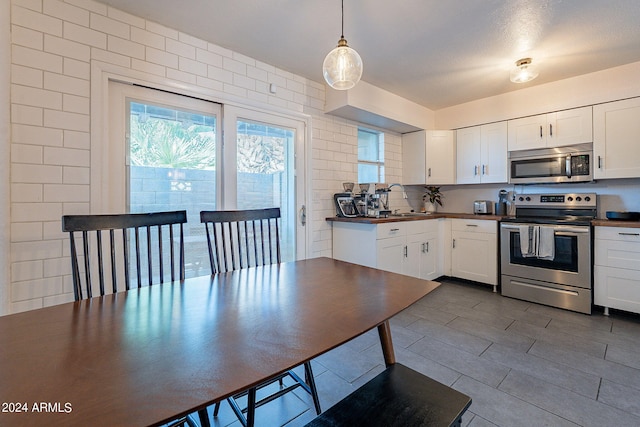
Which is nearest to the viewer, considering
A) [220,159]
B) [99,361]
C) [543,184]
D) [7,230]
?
[99,361]

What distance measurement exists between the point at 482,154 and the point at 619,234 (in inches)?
65.2

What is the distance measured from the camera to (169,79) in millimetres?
2266

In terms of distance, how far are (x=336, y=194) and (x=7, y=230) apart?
2.63 metres

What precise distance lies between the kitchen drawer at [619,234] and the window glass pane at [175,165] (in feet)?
12.1

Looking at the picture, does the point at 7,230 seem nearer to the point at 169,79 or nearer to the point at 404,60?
the point at 169,79

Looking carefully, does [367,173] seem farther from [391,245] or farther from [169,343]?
[169,343]

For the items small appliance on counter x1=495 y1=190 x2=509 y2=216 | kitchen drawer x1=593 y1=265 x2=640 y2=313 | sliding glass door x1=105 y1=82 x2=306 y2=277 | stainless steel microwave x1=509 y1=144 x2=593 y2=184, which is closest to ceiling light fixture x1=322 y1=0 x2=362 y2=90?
sliding glass door x1=105 y1=82 x2=306 y2=277

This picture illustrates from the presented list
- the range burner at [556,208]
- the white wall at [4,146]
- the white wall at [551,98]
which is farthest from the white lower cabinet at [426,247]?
the white wall at [4,146]

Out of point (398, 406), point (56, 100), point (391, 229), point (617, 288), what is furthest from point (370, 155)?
point (398, 406)

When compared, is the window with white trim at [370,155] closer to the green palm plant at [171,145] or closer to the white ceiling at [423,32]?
the white ceiling at [423,32]

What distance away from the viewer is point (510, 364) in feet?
6.72

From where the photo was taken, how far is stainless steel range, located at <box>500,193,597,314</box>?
2.93m

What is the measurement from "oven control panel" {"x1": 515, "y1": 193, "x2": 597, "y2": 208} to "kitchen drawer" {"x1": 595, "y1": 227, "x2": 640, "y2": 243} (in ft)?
1.93

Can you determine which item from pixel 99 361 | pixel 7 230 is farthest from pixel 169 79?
pixel 99 361
